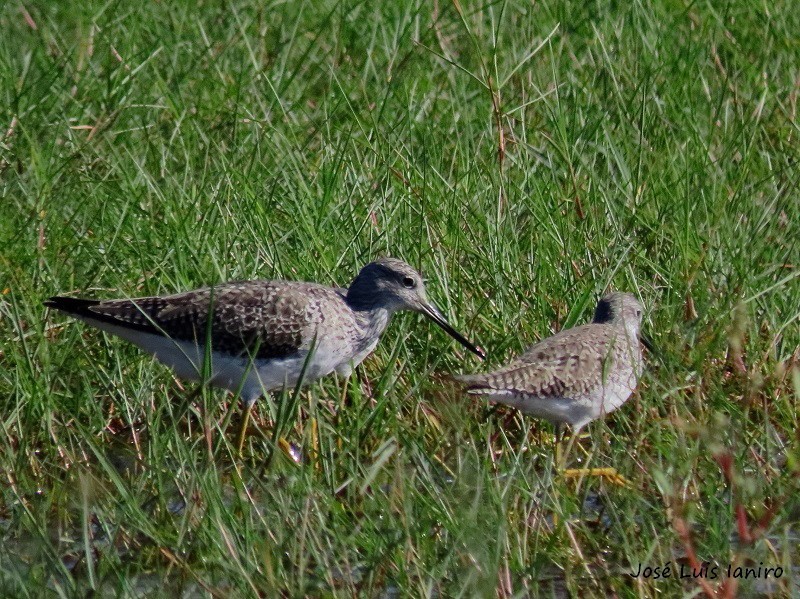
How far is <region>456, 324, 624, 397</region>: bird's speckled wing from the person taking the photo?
5105 mm

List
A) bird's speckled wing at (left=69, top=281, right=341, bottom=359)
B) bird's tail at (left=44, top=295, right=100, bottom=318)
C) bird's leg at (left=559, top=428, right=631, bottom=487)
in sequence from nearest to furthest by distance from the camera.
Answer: bird's leg at (left=559, top=428, right=631, bottom=487), bird's tail at (left=44, top=295, right=100, bottom=318), bird's speckled wing at (left=69, top=281, right=341, bottom=359)

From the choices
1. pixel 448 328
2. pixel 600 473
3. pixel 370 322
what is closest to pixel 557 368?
pixel 448 328

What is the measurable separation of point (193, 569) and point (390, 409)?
1479 millimetres

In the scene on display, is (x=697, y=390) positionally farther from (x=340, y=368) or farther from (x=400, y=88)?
(x=400, y=88)

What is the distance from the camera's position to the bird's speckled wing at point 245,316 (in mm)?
5551

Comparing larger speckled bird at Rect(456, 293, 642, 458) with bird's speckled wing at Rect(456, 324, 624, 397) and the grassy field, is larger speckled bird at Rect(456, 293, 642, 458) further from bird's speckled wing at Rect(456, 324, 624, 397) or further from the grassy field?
the grassy field

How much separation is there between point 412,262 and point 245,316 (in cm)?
95

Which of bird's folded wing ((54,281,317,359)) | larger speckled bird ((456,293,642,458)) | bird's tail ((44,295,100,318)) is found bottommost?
larger speckled bird ((456,293,642,458))

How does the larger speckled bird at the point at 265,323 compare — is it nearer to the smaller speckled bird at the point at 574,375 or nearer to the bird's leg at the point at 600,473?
the smaller speckled bird at the point at 574,375

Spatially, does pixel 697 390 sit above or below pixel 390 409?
above

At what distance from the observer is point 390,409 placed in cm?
547

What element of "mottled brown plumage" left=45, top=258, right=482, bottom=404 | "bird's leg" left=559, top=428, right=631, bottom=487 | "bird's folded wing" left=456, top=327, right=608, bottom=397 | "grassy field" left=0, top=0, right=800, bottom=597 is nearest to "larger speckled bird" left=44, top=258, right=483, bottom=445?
"mottled brown plumage" left=45, top=258, right=482, bottom=404

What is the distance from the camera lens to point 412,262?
626 cm

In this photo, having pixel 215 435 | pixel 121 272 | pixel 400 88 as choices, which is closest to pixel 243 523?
pixel 215 435
